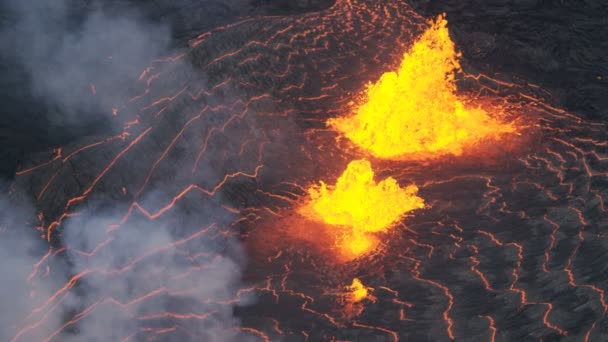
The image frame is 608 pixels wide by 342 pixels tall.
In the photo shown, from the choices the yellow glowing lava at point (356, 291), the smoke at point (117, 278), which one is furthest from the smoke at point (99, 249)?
the yellow glowing lava at point (356, 291)

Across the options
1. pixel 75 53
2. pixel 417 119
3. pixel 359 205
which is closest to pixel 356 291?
pixel 359 205

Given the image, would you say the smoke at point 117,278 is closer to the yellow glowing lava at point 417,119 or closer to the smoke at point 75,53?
the smoke at point 75,53

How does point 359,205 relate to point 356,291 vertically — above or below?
above

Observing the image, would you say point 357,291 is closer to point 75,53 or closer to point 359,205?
point 359,205

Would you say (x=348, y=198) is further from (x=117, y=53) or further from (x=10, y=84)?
(x=10, y=84)

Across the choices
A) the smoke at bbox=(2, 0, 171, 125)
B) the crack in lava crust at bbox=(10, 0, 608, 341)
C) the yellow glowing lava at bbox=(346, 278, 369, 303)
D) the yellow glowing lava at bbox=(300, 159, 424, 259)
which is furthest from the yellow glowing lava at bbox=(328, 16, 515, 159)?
the smoke at bbox=(2, 0, 171, 125)

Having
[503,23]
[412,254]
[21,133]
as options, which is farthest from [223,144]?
[503,23]
